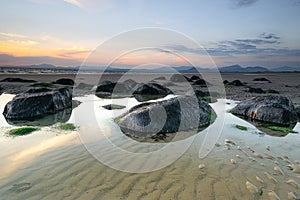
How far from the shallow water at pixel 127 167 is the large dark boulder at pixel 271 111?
2215 millimetres

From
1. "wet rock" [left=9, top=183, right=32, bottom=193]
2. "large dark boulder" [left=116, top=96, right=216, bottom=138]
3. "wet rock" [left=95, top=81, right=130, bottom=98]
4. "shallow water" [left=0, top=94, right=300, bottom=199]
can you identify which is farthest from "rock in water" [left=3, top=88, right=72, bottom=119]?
"wet rock" [left=95, top=81, right=130, bottom=98]

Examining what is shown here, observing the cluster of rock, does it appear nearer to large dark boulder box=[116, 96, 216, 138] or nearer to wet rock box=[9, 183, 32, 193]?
large dark boulder box=[116, 96, 216, 138]

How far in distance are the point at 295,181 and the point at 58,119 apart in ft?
26.7

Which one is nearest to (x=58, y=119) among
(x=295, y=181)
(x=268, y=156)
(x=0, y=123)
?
(x=0, y=123)

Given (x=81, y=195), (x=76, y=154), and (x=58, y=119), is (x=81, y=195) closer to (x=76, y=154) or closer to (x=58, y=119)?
(x=76, y=154)

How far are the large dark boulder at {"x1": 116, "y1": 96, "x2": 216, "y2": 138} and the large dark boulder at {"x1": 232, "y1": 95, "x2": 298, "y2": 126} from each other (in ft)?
8.61

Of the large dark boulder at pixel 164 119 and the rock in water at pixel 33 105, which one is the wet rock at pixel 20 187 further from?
the rock in water at pixel 33 105

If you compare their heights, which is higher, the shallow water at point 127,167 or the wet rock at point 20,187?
the wet rock at point 20,187

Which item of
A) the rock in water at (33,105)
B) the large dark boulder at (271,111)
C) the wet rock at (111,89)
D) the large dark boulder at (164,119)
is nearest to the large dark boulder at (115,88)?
the wet rock at (111,89)

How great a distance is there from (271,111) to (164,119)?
16.3ft

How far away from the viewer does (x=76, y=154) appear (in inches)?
218

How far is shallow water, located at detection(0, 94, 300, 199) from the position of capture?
3900 millimetres

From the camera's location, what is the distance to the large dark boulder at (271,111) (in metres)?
9.36

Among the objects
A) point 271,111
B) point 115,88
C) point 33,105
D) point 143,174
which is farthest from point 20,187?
point 115,88
